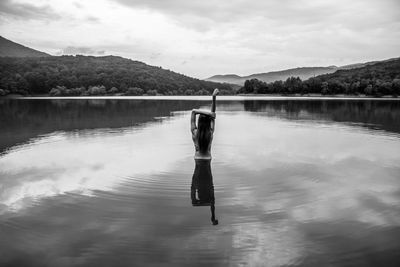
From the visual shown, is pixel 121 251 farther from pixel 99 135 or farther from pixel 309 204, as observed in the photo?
pixel 99 135

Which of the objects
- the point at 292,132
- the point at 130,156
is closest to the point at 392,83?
the point at 292,132

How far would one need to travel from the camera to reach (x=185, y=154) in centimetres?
1605

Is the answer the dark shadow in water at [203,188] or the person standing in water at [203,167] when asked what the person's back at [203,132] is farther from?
the dark shadow in water at [203,188]

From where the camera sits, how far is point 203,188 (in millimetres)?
10711

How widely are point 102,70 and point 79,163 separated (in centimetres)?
14188

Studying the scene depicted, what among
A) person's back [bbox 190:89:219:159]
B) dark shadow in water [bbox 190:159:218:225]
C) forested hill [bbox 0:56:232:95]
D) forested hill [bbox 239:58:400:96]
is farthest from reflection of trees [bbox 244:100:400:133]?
forested hill [bbox 0:56:232:95]

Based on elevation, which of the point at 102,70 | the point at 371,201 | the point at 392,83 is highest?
the point at 102,70

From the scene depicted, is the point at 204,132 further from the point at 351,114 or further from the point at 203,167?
the point at 351,114

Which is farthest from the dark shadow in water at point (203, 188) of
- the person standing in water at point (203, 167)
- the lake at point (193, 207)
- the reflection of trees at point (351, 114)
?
the reflection of trees at point (351, 114)

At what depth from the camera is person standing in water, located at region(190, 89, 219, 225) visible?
9.69 m

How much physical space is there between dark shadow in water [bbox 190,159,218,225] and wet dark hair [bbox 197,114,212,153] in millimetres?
870

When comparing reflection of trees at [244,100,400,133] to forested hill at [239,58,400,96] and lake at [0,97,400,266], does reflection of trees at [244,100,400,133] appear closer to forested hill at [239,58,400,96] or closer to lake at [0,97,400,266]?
lake at [0,97,400,266]

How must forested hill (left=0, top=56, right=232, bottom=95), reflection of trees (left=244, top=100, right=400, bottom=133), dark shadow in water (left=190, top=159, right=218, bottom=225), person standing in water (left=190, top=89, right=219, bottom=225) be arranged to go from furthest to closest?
forested hill (left=0, top=56, right=232, bottom=95) < reflection of trees (left=244, top=100, right=400, bottom=133) < person standing in water (left=190, top=89, right=219, bottom=225) < dark shadow in water (left=190, top=159, right=218, bottom=225)

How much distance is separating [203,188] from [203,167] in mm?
2571
